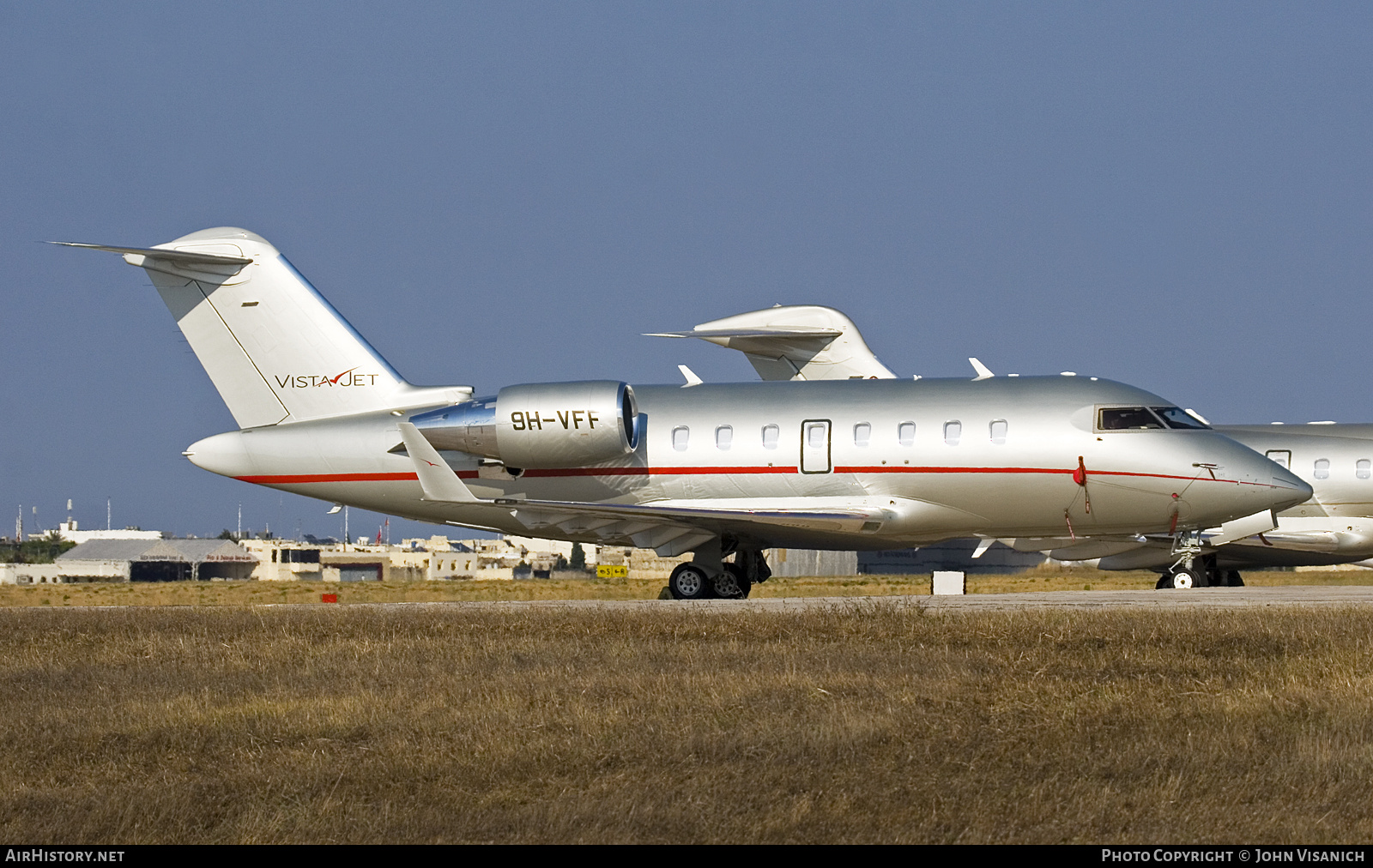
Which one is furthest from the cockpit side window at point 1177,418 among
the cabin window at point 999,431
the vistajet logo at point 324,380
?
the vistajet logo at point 324,380

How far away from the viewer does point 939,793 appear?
7.86m

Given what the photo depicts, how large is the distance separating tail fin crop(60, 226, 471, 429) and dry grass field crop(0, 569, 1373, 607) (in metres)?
7.45

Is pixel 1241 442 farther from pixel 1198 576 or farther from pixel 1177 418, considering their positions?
pixel 1177 418

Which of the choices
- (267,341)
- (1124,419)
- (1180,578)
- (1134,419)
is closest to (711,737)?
(1124,419)

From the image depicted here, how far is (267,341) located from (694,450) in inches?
317

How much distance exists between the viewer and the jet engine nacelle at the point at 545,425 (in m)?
24.1

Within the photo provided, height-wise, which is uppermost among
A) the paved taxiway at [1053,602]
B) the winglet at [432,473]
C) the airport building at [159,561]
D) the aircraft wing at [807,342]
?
the aircraft wing at [807,342]

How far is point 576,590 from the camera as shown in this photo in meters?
41.0

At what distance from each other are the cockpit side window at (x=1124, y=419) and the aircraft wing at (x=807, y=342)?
1009 centimetres

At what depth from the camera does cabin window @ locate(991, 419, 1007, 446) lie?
77.3 feet

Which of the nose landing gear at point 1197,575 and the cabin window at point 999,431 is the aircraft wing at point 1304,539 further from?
the cabin window at point 999,431

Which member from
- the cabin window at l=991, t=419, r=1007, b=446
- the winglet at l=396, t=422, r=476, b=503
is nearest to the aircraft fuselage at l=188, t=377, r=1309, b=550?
the cabin window at l=991, t=419, r=1007, b=446

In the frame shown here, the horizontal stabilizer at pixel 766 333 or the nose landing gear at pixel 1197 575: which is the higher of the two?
the horizontal stabilizer at pixel 766 333

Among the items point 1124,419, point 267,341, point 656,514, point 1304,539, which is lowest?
point 1304,539
